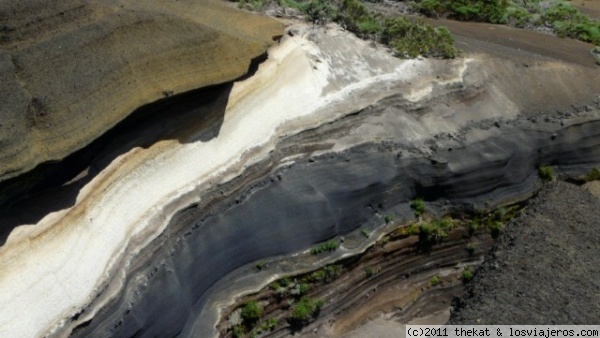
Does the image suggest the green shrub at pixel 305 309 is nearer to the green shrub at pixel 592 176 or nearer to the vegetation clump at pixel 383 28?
the vegetation clump at pixel 383 28

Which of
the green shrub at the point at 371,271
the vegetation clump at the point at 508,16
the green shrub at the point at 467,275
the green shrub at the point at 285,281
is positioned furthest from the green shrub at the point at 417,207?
the vegetation clump at the point at 508,16

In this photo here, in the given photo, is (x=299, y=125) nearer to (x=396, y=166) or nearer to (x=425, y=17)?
(x=396, y=166)

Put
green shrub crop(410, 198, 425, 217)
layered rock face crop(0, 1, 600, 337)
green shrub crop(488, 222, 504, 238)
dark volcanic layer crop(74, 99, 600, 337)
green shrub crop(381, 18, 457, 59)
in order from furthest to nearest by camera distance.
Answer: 1. green shrub crop(381, 18, 457, 59)
2. green shrub crop(488, 222, 504, 238)
3. green shrub crop(410, 198, 425, 217)
4. dark volcanic layer crop(74, 99, 600, 337)
5. layered rock face crop(0, 1, 600, 337)

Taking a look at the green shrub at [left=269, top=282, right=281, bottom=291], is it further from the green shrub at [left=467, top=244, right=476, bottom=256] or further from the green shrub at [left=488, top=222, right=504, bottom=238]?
the green shrub at [left=488, top=222, right=504, bottom=238]

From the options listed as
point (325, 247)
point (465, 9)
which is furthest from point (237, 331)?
point (465, 9)

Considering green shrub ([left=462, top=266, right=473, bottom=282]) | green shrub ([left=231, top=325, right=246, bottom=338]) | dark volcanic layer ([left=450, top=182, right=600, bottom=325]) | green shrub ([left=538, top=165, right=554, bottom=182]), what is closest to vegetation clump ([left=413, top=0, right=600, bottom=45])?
green shrub ([left=538, top=165, right=554, bottom=182])

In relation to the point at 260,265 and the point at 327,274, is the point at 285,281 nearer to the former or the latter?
the point at 260,265
